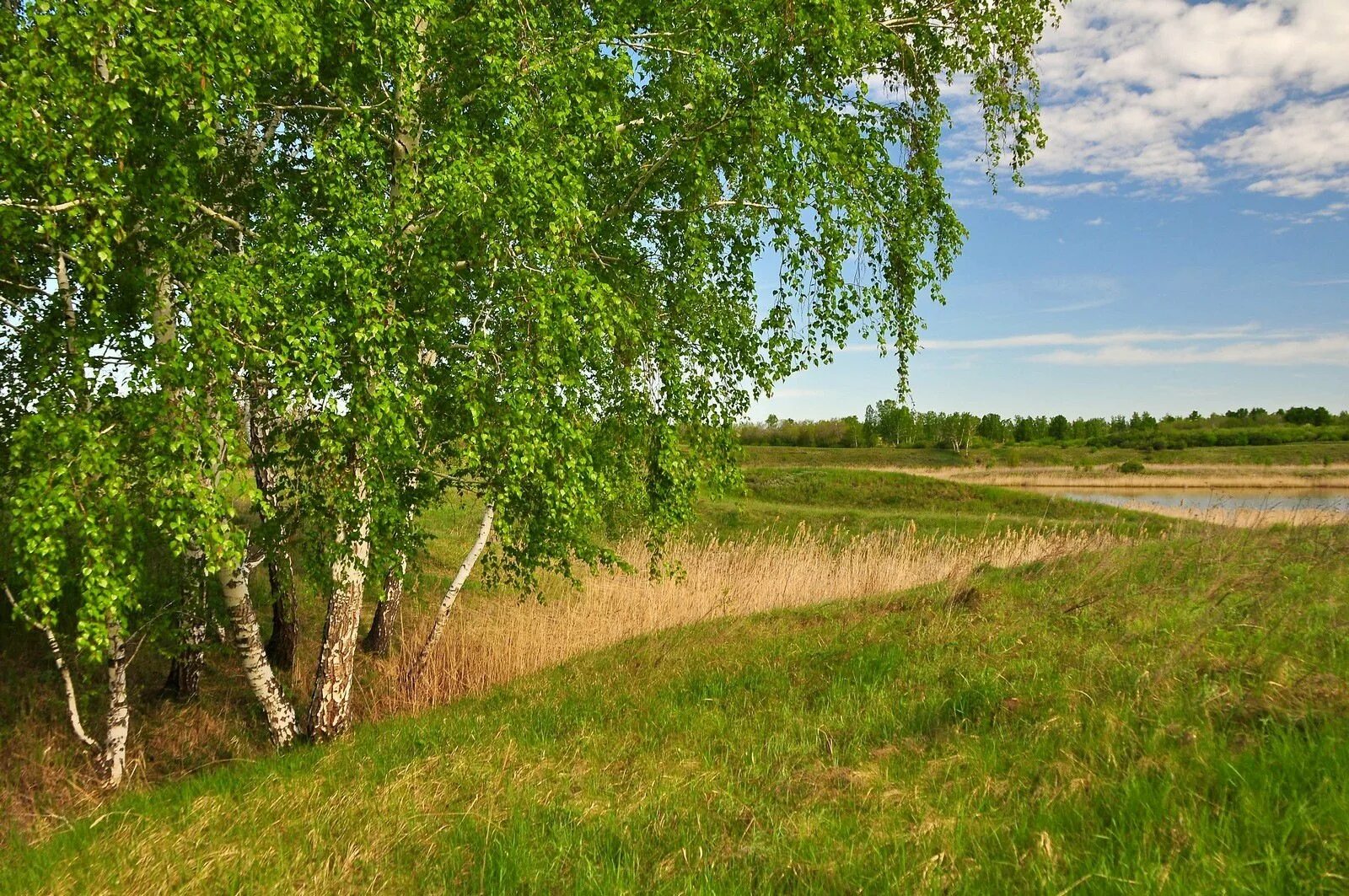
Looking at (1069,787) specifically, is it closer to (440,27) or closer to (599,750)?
(599,750)

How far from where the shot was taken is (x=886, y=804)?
474cm

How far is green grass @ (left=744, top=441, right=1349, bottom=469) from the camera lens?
6500 centimetres

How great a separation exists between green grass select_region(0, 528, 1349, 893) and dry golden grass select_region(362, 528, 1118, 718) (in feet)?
11.2

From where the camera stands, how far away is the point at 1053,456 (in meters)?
75.8

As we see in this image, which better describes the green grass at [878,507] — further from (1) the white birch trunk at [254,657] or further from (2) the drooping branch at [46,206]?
(2) the drooping branch at [46,206]

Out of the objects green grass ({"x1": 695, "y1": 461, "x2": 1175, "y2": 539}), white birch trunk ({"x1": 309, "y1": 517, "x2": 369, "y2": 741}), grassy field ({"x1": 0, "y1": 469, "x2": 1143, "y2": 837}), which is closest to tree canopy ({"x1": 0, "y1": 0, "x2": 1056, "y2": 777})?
white birch trunk ({"x1": 309, "y1": 517, "x2": 369, "y2": 741})

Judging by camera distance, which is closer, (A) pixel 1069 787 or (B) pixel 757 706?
(A) pixel 1069 787

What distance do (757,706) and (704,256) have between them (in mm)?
4717

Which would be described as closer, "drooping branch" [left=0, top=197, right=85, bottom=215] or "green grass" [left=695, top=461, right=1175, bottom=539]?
"drooping branch" [left=0, top=197, right=85, bottom=215]

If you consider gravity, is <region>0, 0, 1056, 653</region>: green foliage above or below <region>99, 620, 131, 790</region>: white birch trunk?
above

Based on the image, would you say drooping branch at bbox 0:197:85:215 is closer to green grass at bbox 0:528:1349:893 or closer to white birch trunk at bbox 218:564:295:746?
white birch trunk at bbox 218:564:295:746

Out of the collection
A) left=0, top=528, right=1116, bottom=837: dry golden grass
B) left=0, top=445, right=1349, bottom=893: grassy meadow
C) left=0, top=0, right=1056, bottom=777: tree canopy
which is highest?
left=0, top=0, right=1056, bottom=777: tree canopy

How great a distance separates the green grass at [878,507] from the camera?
2800 cm

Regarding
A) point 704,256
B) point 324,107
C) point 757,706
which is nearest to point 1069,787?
point 757,706
